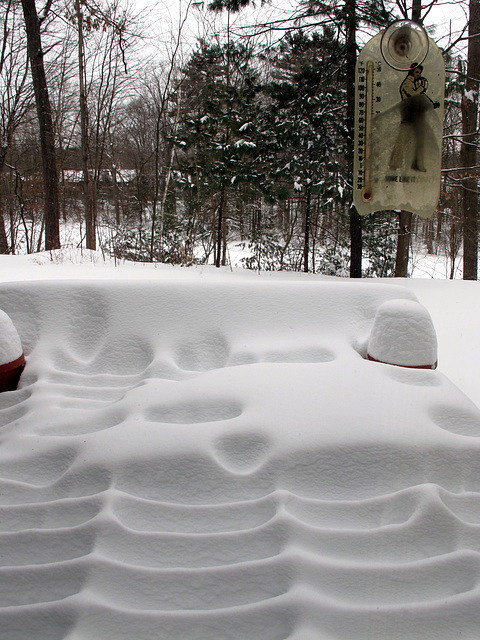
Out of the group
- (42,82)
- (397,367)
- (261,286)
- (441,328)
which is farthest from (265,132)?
(397,367)

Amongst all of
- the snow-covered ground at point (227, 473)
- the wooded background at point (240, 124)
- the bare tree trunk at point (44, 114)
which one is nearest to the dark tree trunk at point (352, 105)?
the wooded background at point (240, 124)

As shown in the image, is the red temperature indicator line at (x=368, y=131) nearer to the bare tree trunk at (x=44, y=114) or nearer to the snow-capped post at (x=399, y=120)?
the snow-capped post at (x=399, y=120)

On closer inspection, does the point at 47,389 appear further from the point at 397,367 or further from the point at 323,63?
the point at 323,63

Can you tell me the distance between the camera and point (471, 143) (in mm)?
6777

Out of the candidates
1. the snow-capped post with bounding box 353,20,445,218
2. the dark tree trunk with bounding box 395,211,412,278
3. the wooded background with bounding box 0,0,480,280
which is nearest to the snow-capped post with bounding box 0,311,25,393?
the snow-capped post with bounding box 353,20,445,218

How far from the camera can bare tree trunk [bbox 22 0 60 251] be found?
29.0 feet

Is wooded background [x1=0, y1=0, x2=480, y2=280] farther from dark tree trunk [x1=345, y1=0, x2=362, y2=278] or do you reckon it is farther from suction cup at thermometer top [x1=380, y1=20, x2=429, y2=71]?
suction cup at thermometer top [x1=380, y1=20, x2=429, y2=71]

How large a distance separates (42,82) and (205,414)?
9.71m

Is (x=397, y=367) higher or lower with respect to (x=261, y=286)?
lower

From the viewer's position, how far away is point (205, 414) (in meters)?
1.86

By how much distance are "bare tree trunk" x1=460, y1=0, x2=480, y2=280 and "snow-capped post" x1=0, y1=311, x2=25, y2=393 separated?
6381 mm

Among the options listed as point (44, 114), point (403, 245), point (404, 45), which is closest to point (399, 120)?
point (404, 45)

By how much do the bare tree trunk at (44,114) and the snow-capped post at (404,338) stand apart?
315 inches

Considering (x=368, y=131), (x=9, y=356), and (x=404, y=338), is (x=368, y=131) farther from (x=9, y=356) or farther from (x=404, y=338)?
(x=9, y=356)
